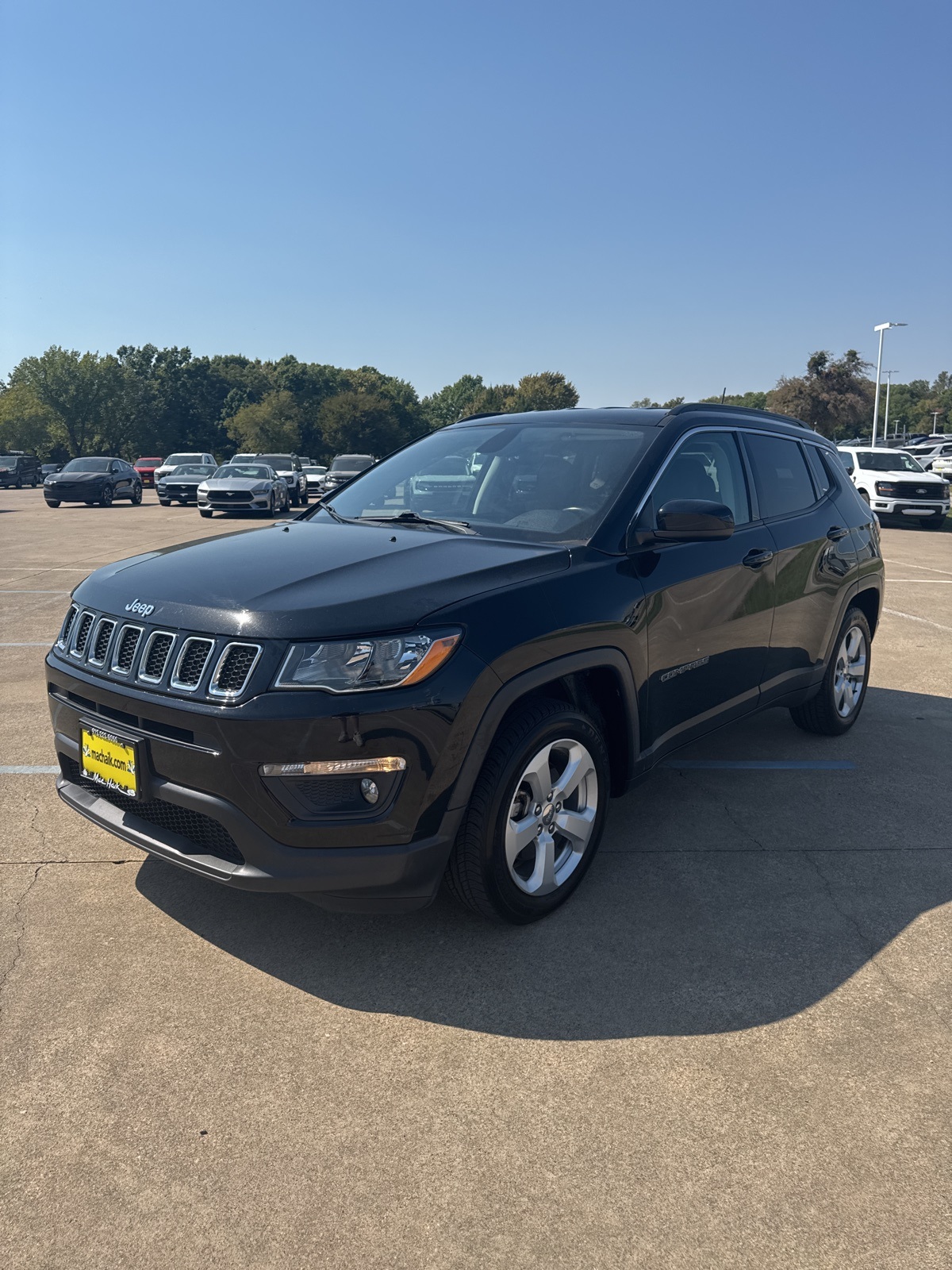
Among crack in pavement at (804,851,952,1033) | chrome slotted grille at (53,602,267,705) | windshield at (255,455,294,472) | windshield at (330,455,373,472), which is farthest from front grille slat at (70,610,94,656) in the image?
windshield at (255,455,294,472)

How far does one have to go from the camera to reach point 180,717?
9.24 feet

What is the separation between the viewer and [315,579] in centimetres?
308

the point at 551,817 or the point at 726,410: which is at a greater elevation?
the point at 726,410

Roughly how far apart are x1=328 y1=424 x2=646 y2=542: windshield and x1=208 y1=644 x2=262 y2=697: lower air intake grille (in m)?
1.24

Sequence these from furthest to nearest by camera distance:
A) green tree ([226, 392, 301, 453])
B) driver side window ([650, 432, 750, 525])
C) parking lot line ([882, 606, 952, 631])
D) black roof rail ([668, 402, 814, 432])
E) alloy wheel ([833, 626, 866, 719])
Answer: green tree ([226, 392, 301, 453]), parking lot line ([882, 606, 952, 631]), alloy wheel ([833, 626, 866, 719]), black roof rail ([668, 402, 814, 432]), driver side window ([650, 432, 750, 525])

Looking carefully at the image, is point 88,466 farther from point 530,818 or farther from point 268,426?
point 268,426

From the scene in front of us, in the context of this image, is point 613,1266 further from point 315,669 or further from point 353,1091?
point 315,669

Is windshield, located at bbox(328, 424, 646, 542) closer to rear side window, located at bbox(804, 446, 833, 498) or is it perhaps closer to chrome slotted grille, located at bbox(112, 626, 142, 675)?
chrome slotted grille, located at bbox(112, 626, 142, 675)

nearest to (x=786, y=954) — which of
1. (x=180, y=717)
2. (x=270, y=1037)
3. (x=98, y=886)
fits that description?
(x=270, y=1037)

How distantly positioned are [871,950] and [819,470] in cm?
296

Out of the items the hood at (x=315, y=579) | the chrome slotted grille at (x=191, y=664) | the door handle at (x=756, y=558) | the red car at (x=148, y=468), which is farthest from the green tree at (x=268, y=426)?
the chrome slotted grille at (x=191, y=664)

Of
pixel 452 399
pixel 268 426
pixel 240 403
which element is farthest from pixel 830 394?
pixel 452 399

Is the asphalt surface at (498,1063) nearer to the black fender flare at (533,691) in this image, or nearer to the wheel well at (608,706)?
the wheel well at (608,706)

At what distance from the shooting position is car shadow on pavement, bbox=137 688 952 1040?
9.56ft
